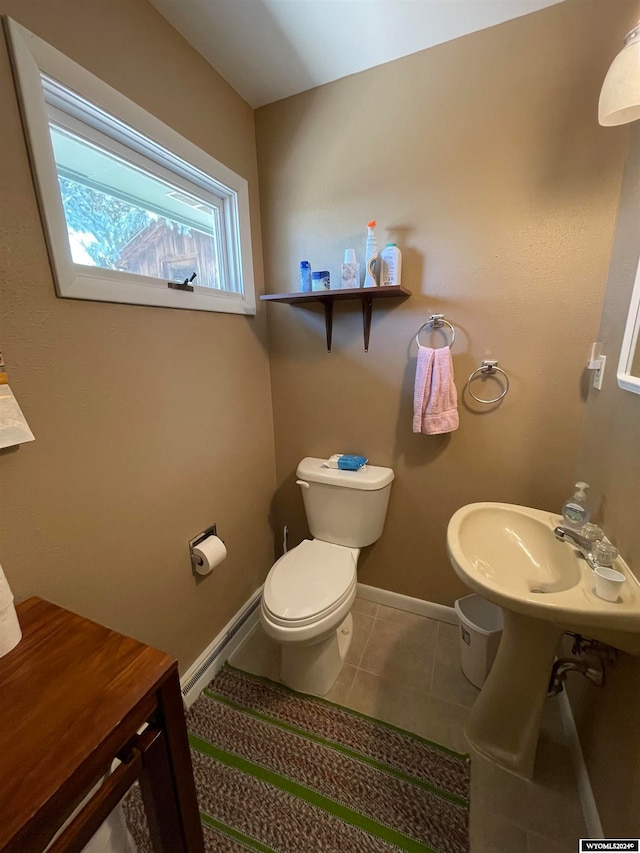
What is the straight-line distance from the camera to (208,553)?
4.38 feet

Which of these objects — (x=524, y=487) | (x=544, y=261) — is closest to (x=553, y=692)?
(x=524, y=487)

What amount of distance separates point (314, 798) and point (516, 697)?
720 mm

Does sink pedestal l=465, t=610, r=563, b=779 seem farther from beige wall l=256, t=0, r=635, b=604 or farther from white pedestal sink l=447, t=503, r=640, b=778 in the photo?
beige wall l=256, t=0, r=635, b=604

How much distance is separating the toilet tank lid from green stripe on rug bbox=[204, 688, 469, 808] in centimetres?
89

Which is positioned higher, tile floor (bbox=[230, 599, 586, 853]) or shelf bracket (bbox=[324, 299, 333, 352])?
shelf bracket (bbox=[324, 299, 333, 352])

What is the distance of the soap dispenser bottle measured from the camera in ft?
3.60

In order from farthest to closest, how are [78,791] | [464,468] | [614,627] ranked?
[464,468], [614,627], [78,791]

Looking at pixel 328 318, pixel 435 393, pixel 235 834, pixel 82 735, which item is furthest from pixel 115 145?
pixel 235 834

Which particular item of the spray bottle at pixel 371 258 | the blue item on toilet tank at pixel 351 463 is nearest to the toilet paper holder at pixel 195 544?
the blue item on toilet tank at pixel 351 463

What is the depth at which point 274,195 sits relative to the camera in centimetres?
157

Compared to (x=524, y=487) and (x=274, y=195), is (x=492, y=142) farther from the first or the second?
(x=524, y=487)

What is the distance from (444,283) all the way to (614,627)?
122 centimetres

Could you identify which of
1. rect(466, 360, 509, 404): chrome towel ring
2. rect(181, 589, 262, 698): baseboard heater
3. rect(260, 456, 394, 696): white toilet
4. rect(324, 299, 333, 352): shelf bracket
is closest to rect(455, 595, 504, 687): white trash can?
rect(260, 456, 394, 696): white toilet

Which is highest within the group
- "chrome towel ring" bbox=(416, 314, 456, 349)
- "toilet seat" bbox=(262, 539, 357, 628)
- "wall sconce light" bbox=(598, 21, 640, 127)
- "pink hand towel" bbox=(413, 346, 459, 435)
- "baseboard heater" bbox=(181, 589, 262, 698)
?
"wall sconce light" bbox=(598, 21, 640, 127)
